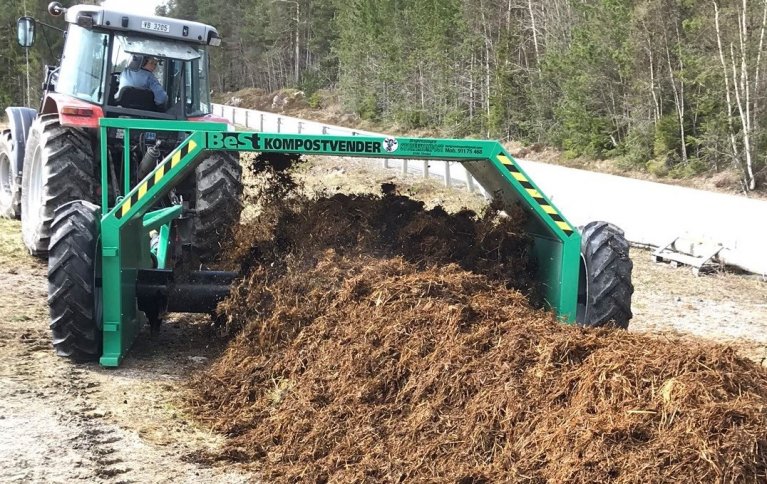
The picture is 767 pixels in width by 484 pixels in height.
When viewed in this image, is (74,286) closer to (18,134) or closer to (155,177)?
(155,177)

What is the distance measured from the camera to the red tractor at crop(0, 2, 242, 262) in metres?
7.52

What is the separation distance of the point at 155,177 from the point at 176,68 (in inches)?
146

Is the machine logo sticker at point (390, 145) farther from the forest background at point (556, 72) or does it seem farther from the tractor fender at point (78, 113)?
the forest background at point (556, 72)

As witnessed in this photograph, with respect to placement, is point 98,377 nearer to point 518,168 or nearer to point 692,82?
point 518,168

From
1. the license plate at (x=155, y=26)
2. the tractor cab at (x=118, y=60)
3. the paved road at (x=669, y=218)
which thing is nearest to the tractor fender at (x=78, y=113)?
the tractor cab at (x=118, y=60)

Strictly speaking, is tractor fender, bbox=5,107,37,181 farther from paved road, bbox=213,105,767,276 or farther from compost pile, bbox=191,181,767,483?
paved road, bbox=213,105,767,276

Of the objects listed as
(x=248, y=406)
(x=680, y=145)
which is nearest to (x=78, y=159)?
(x=248, y=406)

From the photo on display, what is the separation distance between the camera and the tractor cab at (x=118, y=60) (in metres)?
7.88

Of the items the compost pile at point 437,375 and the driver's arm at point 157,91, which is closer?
the compost pile at point 437,375

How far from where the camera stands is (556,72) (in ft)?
106

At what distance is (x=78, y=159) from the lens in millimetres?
7648

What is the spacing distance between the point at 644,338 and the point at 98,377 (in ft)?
10.7

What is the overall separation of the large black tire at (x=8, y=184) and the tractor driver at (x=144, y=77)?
2673 millimetres

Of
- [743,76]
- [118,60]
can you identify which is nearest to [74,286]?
[118,60]
